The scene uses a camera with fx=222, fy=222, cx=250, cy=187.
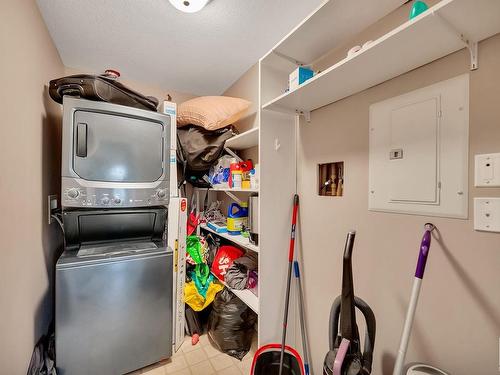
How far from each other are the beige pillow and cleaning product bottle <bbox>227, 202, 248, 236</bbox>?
2.43ft

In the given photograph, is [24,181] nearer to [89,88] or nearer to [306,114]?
[89,88]

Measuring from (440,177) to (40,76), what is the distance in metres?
2.22

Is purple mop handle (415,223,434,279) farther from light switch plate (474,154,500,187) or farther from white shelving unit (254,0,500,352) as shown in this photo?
white shelving unit (254,0,500,352)

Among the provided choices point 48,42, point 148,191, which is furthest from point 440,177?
point 48,42

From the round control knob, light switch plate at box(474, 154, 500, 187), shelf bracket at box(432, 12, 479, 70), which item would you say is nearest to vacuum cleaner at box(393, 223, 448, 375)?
light switch plate at box(474, 154, 500, 187)

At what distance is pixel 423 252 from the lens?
0.83 metres

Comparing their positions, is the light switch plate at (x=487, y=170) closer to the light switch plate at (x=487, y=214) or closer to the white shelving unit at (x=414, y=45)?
the light switch plate at (x=487, y=214)

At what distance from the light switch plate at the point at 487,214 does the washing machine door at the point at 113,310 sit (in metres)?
1.56

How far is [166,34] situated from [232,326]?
221 centimetres

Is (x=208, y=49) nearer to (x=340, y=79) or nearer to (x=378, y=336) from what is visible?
(x=340, y=79)

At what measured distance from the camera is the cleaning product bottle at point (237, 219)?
1.84 m

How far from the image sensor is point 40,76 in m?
1.38

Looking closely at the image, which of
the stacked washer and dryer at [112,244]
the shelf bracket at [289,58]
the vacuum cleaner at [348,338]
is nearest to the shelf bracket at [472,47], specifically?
the vacuum cleaner at [348,338]

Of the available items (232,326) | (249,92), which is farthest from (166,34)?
(232,326)
